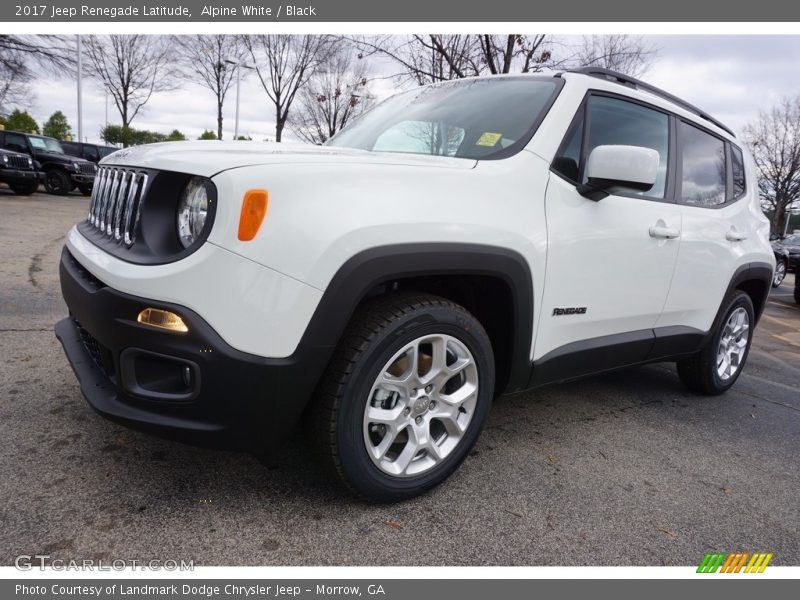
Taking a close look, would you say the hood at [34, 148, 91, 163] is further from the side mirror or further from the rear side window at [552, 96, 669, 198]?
the side mirror

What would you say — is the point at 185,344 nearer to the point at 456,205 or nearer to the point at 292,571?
the point at 292,571

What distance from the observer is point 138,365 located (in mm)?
1827

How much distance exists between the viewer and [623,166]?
7.63 feet

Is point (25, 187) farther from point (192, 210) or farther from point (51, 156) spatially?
point (192, 210)

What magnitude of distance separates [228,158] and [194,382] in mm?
732

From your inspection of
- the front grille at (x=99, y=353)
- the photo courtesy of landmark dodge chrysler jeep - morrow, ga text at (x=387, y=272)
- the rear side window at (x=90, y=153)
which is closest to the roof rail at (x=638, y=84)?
the photo courtesy of landmark dodge chrysler jeep - morrow, ga text at (x=387, y=272)

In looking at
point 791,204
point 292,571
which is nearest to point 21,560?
point 292,571

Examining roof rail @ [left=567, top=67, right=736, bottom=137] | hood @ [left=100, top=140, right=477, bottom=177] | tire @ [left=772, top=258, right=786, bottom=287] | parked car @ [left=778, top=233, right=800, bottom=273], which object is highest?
roof rail @ [left=567, top=67, right=736, bottom=137]

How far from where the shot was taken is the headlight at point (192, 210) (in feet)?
5.92

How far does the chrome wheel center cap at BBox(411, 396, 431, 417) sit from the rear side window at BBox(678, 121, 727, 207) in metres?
2.05

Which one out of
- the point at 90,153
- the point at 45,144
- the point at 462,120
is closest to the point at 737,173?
the point at 462,120

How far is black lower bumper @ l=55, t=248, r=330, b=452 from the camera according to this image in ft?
5.64

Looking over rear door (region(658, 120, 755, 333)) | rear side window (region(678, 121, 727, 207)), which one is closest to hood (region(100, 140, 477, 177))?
rear door (region(658, 120, 755, 333))

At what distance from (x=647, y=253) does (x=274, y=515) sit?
211cm
